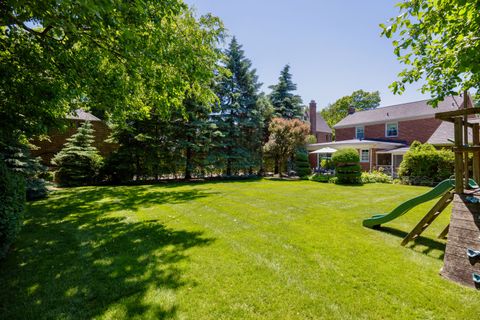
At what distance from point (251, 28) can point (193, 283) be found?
35.2 feet

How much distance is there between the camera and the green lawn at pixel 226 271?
8.55ft

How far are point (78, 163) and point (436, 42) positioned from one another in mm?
17450

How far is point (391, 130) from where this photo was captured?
74.8ft

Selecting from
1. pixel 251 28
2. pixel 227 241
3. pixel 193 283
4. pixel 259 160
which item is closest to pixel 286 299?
pixel 193 283

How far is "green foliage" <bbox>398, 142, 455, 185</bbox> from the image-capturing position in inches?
522

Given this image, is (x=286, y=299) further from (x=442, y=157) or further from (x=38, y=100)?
(x=442, y=157)

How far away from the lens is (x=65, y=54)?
5.24 m

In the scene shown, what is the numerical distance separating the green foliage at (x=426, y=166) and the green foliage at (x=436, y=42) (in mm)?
9661

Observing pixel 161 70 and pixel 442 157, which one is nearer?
pixel 161 70

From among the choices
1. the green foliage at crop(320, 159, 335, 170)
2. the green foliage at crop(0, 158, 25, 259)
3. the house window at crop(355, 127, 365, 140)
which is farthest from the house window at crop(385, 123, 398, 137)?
the green foliage at crop(0, 158, 25, 259)

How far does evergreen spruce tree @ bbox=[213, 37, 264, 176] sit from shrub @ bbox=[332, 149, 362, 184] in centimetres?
826

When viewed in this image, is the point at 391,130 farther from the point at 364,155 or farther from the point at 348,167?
the point at 348,167

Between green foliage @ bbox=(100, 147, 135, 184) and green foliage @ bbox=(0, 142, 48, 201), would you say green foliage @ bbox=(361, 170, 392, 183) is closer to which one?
green foliage @ bbox=(100, 147, 135, 184)

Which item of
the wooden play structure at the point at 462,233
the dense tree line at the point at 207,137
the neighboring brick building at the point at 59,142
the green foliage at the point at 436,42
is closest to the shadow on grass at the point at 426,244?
the wooden play structure at the point at 462,233
